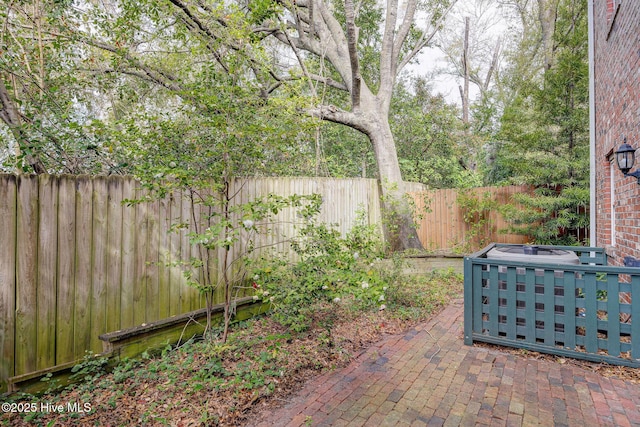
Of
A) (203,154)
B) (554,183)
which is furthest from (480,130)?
(203,154)

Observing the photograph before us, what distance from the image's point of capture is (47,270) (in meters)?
2.53

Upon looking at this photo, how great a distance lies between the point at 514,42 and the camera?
14.7 m

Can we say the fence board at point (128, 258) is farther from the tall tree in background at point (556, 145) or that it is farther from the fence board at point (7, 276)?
the tall tree in background at point (556, 145)

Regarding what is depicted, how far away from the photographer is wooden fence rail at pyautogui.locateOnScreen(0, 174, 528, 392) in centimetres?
238

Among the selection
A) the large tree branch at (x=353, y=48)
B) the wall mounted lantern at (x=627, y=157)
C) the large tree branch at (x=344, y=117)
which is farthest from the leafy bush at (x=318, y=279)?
the large tree branch at (x=344, y=117)

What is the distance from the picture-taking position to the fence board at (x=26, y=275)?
7.84 ft

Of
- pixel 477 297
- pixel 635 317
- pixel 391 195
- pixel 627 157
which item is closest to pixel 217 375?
pixel 477 297

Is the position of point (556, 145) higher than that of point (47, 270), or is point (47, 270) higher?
point (556, 145)

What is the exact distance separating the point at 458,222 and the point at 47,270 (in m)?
8.11

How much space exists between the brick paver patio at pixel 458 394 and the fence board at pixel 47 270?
175cm

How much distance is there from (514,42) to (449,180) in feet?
25.7

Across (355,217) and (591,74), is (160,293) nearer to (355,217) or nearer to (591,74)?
(355,217)

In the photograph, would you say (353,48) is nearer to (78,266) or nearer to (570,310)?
(570,310)

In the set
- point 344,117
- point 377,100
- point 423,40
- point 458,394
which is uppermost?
point 423,40
